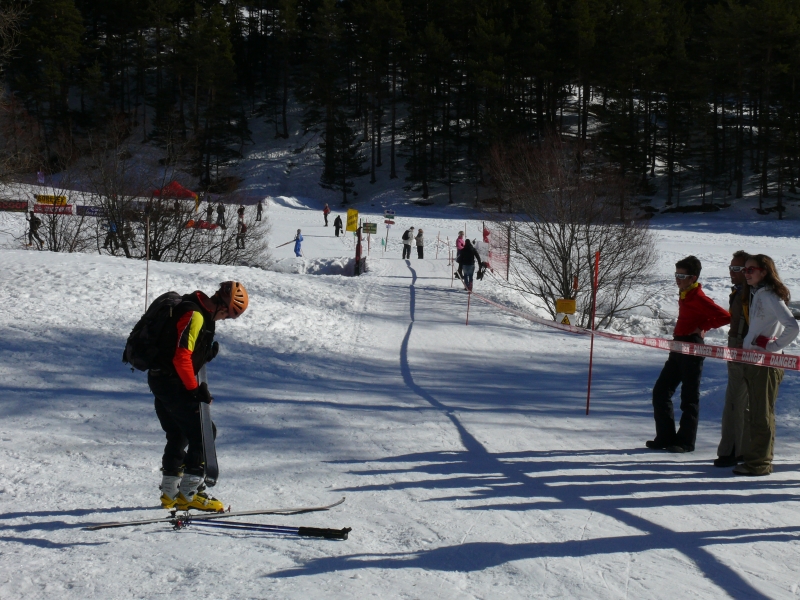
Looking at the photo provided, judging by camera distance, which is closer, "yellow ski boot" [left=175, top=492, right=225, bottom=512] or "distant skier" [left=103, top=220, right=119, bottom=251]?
"yellow ski boot" [left=175, top=492, right=225, bottom=512]

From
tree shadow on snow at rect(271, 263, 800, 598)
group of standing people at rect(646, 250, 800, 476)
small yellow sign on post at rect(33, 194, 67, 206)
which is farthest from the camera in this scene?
small yellow sign on post at rect(33, 194, 67, 206)

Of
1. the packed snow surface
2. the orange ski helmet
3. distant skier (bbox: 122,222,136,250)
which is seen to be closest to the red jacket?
the packed snow surface

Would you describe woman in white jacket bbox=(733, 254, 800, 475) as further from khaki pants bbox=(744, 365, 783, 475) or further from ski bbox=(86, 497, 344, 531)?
ski bbox=(86, 497, 344, 531)

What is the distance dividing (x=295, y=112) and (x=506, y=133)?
1138 inches

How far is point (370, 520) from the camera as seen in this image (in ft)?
17.0

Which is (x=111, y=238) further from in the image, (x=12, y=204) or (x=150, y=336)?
(x=150, y=336)

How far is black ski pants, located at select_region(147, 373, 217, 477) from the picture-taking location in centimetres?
489

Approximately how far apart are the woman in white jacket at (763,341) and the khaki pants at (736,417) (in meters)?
0.08

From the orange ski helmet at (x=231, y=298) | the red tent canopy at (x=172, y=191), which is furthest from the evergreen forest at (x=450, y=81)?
the orange ski helmet at (x=231, y=298)

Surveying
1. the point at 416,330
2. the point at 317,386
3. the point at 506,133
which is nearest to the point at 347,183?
the point at 506,133

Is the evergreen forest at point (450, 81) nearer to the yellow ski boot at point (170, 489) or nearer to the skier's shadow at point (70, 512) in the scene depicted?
the skier's shadow at point (70, 512)

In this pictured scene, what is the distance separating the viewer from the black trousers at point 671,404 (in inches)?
277

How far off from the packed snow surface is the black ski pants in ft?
1.47

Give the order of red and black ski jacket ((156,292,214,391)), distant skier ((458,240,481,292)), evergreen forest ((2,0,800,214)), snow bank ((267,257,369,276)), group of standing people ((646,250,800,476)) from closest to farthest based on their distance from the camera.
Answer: red and black ski jacket ((156,292,214,391))
group of standing people ((646,250,800,476))
distant skier ((458,240,481,292))
snow bank ((267,257,369,276))
evergreen forest ((2,0,800,214))
